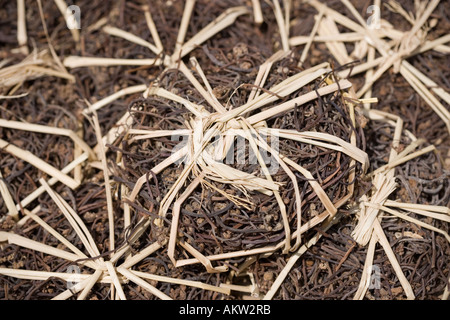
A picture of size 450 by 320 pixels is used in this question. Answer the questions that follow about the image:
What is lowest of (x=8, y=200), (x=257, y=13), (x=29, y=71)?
(x=8, y=200)

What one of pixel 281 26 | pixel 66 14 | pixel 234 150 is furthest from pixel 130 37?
pixel 234 150

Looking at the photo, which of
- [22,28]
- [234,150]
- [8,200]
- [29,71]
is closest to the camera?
[234,150]

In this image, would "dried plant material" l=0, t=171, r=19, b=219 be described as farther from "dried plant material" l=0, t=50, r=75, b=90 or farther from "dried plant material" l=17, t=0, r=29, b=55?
"dried plant material" l=17, t=0, r=29, b=55

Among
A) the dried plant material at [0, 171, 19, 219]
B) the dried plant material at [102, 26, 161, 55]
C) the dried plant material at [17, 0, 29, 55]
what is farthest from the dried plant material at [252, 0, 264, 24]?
the dried plant material at [0, 171, 19, 219]

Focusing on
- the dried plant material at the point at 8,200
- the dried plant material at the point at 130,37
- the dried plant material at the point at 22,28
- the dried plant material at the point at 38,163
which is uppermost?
the dried plant material at the point at 22,28

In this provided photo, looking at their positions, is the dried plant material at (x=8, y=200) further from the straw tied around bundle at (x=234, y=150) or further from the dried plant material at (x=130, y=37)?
the dried plant material at (x=130, y=37)

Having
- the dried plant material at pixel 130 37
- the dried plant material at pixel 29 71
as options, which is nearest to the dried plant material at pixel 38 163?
the dried plant material at pixel 29 71

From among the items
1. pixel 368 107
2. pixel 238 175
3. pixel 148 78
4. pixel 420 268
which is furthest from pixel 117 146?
pixel 420 268

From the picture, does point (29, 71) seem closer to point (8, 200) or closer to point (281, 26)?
point (8, 200)
